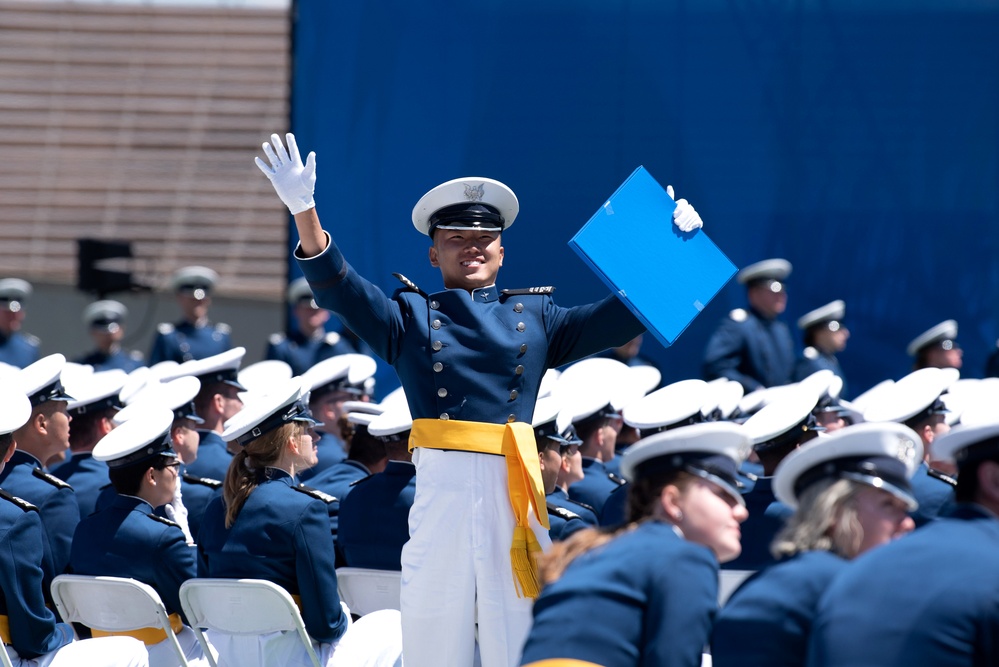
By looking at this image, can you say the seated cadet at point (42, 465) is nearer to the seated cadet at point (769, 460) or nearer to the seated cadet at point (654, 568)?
the seated cadet at point (769, 460)

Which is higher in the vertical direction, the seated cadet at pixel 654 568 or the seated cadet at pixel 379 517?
the seated cadet at pixel 654 568

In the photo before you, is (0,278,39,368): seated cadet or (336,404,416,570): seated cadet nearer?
(336,404,416,570): seated cadet

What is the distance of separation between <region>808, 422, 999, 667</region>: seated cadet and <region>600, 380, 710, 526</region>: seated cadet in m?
2.62

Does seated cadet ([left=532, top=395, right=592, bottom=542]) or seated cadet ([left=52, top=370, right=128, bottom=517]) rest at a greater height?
seated cadet ([left=532, top=395, right=592, bottom=542])

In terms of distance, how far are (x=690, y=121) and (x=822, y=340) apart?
1.62 meters

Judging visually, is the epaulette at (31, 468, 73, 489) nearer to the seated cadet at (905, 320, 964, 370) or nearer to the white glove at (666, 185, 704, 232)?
the white glove at (666, 185, 704, 232)

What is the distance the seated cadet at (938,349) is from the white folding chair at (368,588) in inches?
203

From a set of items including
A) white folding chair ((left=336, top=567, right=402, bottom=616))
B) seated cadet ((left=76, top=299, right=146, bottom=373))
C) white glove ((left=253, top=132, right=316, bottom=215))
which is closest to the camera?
white glove ((left=253, top=132, right=316, bottom=215))

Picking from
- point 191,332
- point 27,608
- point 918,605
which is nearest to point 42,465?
point 27,608

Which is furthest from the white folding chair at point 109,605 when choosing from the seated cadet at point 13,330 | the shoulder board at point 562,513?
the seated cadet at point 13,330

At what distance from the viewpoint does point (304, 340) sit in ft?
37.3

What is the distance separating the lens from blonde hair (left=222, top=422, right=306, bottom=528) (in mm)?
5078

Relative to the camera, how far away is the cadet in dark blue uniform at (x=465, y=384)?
4137mm

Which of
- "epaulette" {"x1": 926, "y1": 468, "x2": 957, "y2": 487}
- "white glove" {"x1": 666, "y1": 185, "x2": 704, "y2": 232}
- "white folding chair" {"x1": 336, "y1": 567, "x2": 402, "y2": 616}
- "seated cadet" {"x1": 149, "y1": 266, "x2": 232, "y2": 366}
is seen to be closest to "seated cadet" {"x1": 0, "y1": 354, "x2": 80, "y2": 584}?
"white folding chair" {"x1": 336, "y1": 567, "x2": 402, "y2": 616}
